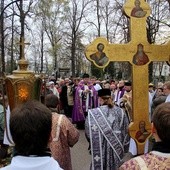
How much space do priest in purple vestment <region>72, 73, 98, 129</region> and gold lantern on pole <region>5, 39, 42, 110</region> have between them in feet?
27.1

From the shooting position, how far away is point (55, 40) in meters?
44.0

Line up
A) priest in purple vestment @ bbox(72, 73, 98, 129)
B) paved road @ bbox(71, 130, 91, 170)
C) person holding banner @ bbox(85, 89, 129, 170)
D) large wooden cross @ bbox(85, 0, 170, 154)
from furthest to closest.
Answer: priest in purple vestment @ bbox(72, 73, 98, 129) < paved road @ bbox(71, 130, 91, 170) < large wooden cross @ bbox(85, 0, 170, 154) < person holding banner @ bbox(85, 89, 129, 170)

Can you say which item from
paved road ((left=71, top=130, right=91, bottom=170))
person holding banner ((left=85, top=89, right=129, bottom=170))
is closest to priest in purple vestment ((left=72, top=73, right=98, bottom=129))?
paved road ((left=71, top=130, right=91, bottom=170))

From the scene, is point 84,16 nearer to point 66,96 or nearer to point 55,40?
point 55,40

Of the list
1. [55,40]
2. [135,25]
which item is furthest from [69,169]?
[55,40]

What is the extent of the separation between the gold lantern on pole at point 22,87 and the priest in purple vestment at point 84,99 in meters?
8.27

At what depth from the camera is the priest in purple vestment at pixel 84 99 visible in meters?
13.2

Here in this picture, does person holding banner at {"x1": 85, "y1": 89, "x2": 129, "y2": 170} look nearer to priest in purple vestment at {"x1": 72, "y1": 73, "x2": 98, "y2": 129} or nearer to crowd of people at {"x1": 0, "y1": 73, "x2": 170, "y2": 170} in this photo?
crowd of people at {"x1": 0, "y1": 73, "x2": 170, "y2": 170}

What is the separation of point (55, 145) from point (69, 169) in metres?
0.46

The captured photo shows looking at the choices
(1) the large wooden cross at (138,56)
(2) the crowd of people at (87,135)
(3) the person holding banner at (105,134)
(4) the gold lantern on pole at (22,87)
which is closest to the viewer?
(2) the crowd of people at (87,135)

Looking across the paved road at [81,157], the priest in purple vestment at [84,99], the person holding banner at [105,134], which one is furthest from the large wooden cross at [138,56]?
the priest in purple vestment at [84,99]

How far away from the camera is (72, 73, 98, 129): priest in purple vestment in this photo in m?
13.2

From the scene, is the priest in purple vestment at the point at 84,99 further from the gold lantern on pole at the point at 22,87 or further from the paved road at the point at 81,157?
the gold lantern on pole at the point at 22,87

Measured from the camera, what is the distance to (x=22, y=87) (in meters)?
4.65
